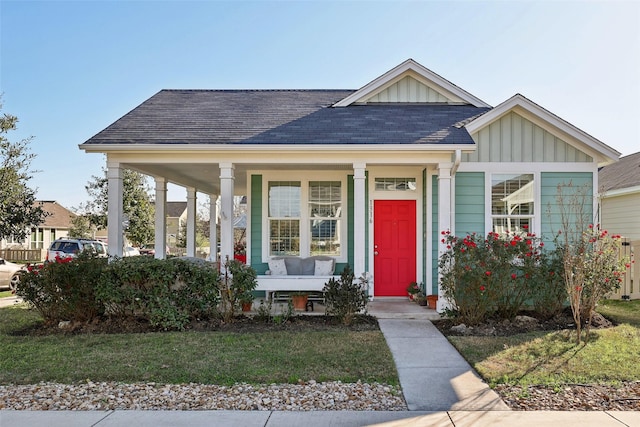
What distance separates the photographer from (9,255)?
93.9ft

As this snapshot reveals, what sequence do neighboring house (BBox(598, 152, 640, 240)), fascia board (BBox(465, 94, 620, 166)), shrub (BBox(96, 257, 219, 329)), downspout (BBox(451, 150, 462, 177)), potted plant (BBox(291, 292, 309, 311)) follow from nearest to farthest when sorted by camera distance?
shrub (BBox(96, 257, 219, 329)) → downspout (BBox(451, 150, 462, 177)) → fascia board (BBox(465, 94, 620, 166)) → potted plant (BBox(291, 292, 309, 311)) → neighboring house (BBox(598, 152, 640, 240))

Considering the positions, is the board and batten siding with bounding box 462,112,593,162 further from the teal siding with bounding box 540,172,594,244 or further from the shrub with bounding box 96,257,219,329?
the shrub with bounding box 96,257,219,329

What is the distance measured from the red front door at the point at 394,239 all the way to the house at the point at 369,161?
2 cm

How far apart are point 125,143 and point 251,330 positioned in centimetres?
405

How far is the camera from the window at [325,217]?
1022cm

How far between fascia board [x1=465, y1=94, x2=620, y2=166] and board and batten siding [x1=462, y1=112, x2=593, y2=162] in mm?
177

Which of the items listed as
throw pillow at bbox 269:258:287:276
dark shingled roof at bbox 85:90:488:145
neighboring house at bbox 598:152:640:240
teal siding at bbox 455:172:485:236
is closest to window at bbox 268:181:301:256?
throw pillow at bbox 269:258:287:276

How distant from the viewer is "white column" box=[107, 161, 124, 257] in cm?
806

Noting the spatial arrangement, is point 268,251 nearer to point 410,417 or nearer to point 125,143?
point 125,143

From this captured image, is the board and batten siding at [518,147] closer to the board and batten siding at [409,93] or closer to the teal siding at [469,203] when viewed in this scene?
the teal siding at [469,203]

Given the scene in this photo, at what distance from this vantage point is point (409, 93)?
1025cm

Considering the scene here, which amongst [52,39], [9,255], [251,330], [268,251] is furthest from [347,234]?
[9,255]

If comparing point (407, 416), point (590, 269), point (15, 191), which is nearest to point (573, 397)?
point (407, 416)

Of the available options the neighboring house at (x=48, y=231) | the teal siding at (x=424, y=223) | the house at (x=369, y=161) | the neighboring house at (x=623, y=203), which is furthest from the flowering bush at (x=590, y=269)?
the neighboring house at (x=48, y=231)
